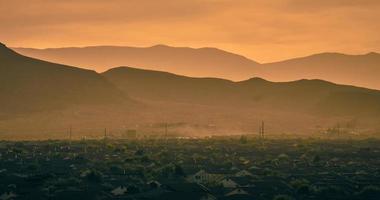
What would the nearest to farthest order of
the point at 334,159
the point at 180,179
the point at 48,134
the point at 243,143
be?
the point at 180,179 → the point at 334,159 → the point at 243,143 → the point at 48,134

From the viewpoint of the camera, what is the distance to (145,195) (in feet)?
152

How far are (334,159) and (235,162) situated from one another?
11815 mm

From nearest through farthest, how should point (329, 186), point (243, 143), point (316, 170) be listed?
point (329, 186) → point (316, 170) → point (243, 143)

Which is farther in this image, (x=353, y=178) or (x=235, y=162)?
(x=235, y=162)

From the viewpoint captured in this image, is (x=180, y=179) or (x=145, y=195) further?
(x=180, y=179)

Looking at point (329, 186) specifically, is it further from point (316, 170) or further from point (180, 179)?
point (316, 170)

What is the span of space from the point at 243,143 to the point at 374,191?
72379 millimetres

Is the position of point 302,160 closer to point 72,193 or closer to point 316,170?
point 316,170

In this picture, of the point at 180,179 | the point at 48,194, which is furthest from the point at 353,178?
the point at 48,194

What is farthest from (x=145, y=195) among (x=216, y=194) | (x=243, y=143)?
(x=243, y=143)

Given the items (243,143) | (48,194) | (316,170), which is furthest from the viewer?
(243,143)

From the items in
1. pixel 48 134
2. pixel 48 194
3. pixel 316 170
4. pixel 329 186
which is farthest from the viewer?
pixel 48 134

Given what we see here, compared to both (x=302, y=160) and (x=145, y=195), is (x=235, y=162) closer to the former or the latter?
(x=302, y=160)

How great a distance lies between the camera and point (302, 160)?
80688mm
